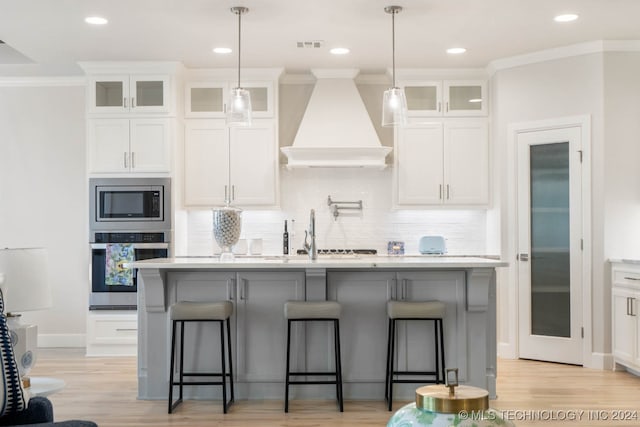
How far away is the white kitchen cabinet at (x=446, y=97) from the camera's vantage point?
22.0 ft

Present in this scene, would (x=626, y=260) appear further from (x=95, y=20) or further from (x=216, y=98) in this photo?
(x=95, y=20)

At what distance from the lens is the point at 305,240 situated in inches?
262

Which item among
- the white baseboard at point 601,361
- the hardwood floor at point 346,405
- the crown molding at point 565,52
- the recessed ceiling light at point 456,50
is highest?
the recessed ceiling light at point 456,50

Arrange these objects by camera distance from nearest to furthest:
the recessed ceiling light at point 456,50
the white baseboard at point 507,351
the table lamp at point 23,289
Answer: the table lamp at point 23,289, the recessed ceiling light at point 456,50, the white baseboard at point 507,351

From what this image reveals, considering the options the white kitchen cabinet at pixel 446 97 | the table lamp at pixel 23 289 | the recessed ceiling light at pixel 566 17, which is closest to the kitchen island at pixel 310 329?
the table lamp at pixel 23 289

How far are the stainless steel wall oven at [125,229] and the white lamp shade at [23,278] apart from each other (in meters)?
3.18

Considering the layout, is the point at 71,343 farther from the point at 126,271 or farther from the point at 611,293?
the point at 611,293

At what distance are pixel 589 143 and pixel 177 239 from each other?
12.7 ft

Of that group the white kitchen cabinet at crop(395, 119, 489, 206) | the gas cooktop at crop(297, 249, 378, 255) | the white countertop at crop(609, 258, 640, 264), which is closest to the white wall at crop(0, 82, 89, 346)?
the gas cooktop at crop(297, 249, 378, 255)

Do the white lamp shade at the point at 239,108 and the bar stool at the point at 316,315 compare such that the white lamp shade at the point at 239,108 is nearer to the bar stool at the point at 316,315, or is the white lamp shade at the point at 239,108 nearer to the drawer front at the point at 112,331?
the bar stool at the point at 316,315

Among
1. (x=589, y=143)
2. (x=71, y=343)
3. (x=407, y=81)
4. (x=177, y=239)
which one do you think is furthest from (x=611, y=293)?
(x=71, y=343)

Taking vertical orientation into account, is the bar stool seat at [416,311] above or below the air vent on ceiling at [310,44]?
below

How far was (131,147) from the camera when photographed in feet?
21.1

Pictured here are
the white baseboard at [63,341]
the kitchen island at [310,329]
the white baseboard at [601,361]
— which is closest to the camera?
the kitchen island at [310,329]
